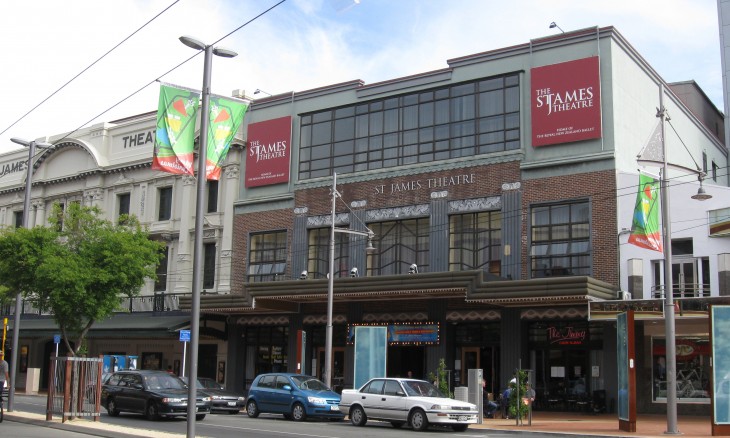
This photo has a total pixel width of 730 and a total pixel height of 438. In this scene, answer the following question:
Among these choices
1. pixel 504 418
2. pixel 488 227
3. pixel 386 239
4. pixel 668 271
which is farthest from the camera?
pixel 386 239

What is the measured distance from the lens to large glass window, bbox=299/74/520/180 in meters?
34.3

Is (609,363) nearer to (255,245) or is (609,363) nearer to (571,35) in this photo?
(571,35)

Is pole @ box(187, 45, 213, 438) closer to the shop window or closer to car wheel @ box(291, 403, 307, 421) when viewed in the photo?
car wheel @ box(291, 403, 307, 421)

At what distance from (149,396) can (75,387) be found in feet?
9.49

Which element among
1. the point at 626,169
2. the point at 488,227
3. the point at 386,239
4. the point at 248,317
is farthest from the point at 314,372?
the point at 626,169

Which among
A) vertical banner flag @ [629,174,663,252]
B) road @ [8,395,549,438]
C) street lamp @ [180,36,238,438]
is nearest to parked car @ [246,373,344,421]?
road @ [8,395,549,438]

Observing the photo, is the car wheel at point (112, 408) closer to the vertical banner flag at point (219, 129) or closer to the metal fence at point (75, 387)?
the metal fence at point (75, 387)

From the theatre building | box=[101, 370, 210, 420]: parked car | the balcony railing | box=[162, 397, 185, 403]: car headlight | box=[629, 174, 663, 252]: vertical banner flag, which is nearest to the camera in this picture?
box=[629, 174, 663, 252]: vertical banner flag

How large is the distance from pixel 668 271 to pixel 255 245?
2291 centimetres

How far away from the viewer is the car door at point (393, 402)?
24.4 m

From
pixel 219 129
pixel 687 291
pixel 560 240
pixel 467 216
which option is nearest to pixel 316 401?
pixel 467 216

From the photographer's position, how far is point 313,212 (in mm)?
39156

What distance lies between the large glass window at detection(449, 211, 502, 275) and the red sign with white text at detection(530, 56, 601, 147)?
12.0ft

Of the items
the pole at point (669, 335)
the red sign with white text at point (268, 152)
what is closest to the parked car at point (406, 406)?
the pole at point (669, 335)
